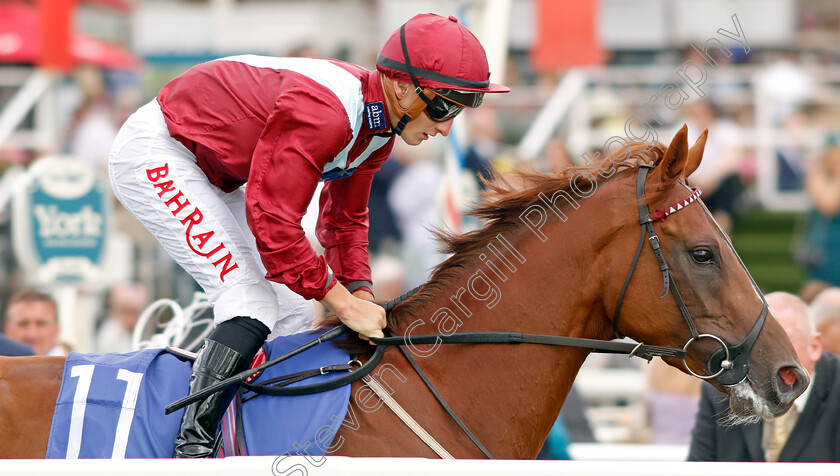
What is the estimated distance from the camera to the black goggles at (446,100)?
281cm

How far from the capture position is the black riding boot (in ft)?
8.82

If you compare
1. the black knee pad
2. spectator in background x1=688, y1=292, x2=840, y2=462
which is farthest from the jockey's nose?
spectator in background x1=688, y1=292, x2=840, y2=462

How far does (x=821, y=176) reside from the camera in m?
7.26

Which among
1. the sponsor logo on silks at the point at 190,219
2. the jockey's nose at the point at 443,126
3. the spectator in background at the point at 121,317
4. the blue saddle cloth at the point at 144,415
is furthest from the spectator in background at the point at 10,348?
the spectator in background at the point at 121,317

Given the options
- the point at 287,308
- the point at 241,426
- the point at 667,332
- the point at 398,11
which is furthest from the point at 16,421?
the point at 398,11

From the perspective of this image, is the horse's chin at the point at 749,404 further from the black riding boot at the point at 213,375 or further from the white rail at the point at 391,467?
the black riding boot at the point at 213,375

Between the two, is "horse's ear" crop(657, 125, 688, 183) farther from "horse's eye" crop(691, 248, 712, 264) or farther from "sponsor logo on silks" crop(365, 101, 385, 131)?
"sponsor logo on silks" crop(365, 101, 385, 131)

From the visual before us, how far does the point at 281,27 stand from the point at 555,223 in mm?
10381

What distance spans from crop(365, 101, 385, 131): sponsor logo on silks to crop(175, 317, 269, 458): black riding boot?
70 centimetres

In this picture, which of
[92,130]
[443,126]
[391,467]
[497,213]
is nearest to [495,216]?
[497,213]

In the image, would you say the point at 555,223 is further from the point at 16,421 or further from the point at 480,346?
the point at 16,421

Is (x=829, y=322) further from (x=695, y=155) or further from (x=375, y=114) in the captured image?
(x=375, y=114)

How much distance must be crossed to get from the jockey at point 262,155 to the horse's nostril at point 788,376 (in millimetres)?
1173

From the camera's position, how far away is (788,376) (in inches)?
107
